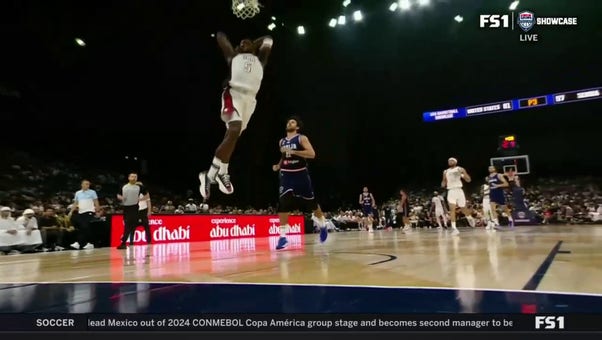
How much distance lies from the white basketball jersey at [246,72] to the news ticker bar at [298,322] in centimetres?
388

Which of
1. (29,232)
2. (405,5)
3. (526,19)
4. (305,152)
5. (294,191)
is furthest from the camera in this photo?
(29,232)

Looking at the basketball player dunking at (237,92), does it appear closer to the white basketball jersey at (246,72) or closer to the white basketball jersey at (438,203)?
the white basketball jersey at (246,72)

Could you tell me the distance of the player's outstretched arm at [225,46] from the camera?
533 centimetres

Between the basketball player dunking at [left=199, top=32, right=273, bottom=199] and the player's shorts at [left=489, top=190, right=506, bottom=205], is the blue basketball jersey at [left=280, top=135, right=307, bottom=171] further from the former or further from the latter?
the player's shorts at [left=489, top=190, right=506, bottom=205]

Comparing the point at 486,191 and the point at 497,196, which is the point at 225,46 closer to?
the point at 497,196

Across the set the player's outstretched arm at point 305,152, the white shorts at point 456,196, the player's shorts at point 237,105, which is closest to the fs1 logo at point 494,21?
the player's outstretched arm at point 305,152

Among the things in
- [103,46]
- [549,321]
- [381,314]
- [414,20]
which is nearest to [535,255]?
[549,321]

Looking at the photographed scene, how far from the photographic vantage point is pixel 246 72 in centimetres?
533

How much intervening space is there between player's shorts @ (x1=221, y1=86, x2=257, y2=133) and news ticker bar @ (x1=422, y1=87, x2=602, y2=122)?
2.57 metres

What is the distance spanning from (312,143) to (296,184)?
2.42 feet

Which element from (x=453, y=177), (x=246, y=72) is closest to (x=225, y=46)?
(x=246, y=72)

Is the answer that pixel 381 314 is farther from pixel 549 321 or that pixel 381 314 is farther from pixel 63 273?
pixel 63 273

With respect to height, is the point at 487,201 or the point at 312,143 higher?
the point at 312,143

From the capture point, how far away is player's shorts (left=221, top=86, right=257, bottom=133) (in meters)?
5.45
